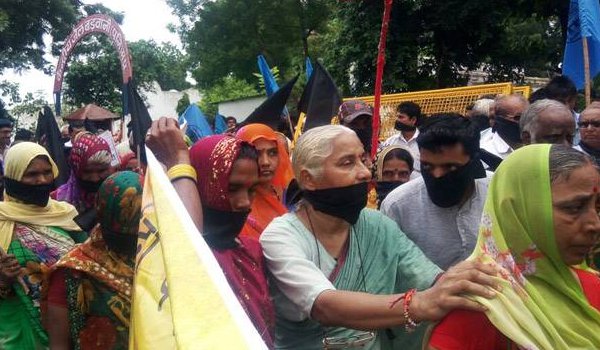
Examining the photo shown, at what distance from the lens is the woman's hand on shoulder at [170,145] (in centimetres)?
275

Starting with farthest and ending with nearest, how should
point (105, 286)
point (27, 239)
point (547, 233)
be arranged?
point (27, 239) < point (105, 286) < point (547, 233)

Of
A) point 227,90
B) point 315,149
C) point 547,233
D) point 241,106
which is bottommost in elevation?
point 227,90

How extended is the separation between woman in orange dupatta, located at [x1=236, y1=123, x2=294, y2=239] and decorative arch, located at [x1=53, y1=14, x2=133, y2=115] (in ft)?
3.02

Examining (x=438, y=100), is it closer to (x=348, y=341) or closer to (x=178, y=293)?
(x=348, y=341)

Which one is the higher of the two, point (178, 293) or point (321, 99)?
point (178, 293)

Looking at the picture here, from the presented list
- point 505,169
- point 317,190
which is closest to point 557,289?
point 505,169

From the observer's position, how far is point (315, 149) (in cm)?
257

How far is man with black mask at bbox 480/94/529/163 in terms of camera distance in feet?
15.3

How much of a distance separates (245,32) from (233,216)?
105 feet

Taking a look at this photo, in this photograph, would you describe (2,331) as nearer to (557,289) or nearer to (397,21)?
(557,289)

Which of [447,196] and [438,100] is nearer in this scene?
[447,196]

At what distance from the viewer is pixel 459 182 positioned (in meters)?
2.97

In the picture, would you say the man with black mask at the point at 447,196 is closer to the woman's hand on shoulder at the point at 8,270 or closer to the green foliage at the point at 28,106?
the woman's hand on shoulder at the point at 8,270

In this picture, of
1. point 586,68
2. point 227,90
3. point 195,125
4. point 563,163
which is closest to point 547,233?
point 563,163
